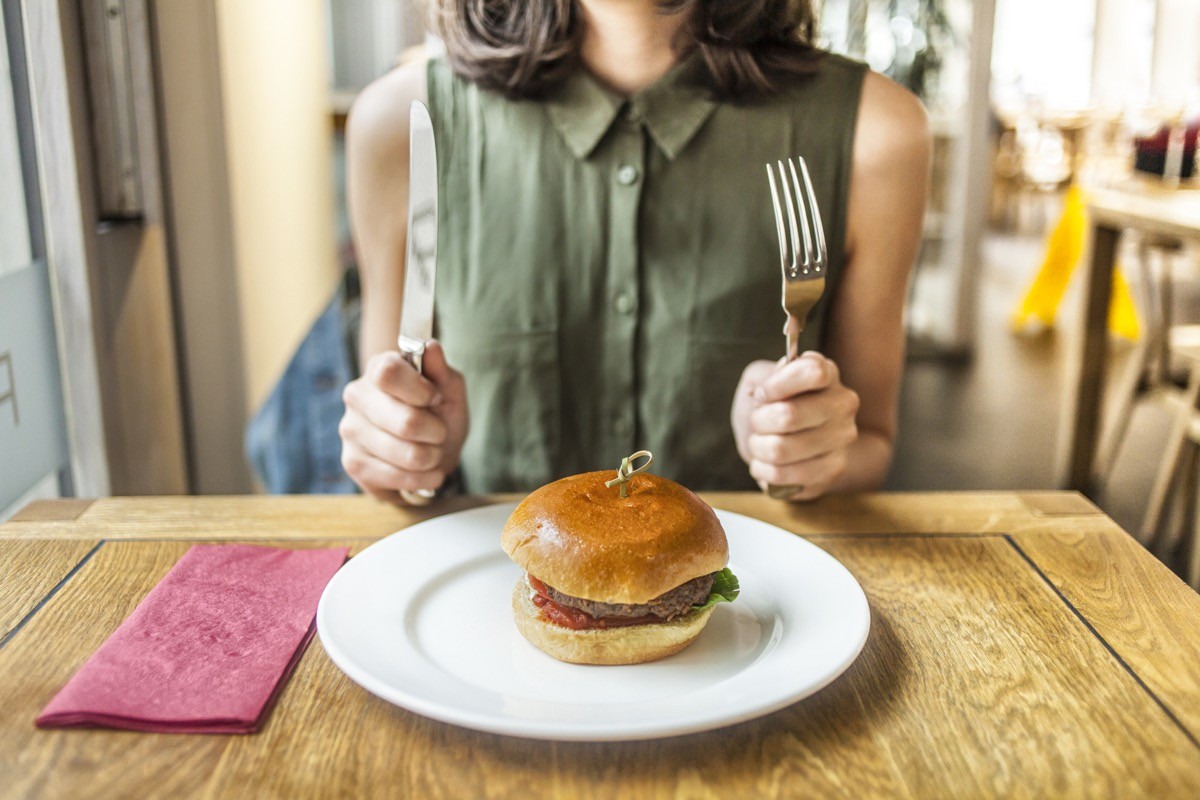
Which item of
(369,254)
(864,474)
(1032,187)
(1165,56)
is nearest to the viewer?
(864,474)

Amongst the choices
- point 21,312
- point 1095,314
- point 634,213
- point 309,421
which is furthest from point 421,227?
point 1095,314

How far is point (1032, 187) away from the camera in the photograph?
9148 mm

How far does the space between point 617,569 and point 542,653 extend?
9 centimetres

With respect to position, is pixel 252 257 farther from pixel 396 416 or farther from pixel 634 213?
pixel 396 416

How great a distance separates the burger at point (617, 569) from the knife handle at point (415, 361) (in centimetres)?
24

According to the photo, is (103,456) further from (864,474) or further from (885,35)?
(885,35)

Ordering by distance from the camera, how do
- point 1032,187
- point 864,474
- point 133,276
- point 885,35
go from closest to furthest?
1. point 864,474
2. point 133,276
3. point 885,35
4. point 1032,187

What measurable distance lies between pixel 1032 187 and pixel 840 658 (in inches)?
370

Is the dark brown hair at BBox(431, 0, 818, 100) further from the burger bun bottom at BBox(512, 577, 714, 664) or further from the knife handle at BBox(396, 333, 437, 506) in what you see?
the burger bun bottom at BBox(512, 577, 714, 664)

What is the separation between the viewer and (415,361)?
1022mm

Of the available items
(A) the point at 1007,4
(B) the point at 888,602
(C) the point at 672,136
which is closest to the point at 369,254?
(C) the point at 672,136

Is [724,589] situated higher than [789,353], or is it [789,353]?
[789,353]

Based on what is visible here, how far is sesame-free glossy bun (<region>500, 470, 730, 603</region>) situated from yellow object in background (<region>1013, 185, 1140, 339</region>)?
5.53 meters

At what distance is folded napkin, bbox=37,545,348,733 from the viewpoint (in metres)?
0.68
